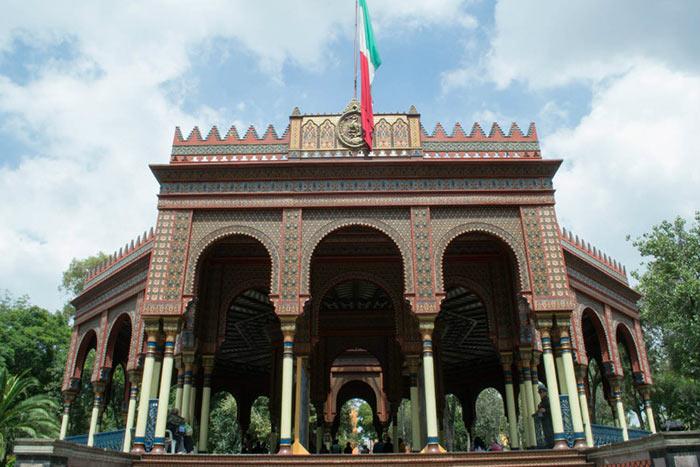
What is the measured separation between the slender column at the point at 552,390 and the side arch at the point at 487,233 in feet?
2.87

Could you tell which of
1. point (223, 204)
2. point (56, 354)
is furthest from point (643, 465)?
point (56, 354)

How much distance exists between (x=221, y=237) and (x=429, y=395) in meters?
5.32

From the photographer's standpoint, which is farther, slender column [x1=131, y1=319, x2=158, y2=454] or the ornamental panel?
the ornamental panel

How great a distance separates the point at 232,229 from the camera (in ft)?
37.6

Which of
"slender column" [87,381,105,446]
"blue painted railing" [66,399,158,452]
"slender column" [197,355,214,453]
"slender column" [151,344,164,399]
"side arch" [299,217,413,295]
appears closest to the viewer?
"blue painted railing" [66,399,158,452]

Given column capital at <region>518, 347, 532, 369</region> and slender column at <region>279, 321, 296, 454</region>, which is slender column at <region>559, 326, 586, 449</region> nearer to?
column capital at <region>518, 347, 532, 369</region>

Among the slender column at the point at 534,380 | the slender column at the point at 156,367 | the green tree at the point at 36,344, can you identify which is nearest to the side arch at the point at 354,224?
the slender column at the point at 156,367

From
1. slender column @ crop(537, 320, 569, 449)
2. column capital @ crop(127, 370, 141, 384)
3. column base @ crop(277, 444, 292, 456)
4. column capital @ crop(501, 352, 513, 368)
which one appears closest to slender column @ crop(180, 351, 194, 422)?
column capital @ crop(127, 370, 141, 384)

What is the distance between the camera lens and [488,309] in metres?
13.3

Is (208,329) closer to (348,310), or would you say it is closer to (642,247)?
(348,310)

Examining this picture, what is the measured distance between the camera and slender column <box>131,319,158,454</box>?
9898mm

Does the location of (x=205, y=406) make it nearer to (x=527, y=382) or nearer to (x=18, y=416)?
(x=527, y=382)

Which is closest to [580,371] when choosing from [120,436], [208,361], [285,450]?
[285,450]

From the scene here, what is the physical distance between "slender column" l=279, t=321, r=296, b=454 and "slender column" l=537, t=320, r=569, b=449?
487 cm
